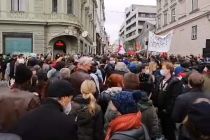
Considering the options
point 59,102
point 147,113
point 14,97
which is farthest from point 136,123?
point 147,113

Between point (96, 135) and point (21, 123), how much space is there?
7.32 feet

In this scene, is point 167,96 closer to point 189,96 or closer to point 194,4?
point 189,96

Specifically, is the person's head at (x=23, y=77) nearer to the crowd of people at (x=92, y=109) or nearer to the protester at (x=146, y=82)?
the crowd of people at (x=92, y=109)

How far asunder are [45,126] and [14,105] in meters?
1.23

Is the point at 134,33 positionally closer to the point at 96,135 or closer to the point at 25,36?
the point at 25,36

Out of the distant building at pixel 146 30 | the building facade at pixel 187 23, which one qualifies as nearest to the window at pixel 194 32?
A: the building facade at pixel 187 23

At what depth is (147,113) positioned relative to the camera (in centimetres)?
713

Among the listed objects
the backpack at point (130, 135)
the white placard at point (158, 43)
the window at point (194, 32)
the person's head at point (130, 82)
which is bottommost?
the backpack at point (130, 135)

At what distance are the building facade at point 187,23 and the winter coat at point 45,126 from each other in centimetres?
2640

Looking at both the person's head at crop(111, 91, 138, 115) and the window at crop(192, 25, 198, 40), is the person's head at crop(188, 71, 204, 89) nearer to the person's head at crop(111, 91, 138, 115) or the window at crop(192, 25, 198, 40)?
the person's head at crop(111, 91, 138, 115)

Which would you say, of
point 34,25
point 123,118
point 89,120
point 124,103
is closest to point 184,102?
point 89,120

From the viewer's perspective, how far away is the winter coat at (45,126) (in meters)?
4.42

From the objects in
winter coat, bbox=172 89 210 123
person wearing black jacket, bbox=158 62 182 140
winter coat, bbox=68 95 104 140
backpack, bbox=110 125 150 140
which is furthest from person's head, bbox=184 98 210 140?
person wearing black jacket, bbox=158 62 182 140

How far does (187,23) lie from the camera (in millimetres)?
43250
